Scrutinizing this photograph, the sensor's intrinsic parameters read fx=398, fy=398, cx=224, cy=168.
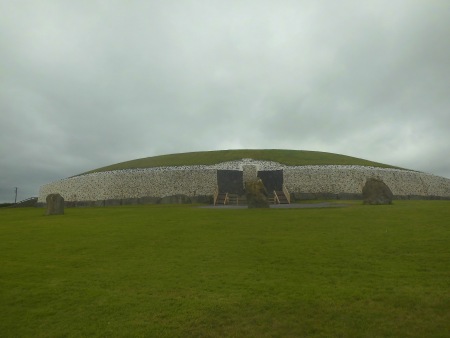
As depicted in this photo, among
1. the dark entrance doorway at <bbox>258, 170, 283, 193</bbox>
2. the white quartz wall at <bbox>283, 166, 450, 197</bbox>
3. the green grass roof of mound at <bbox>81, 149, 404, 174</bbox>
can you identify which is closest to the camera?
the white quartz wall at <bbox>283, 166, 450, 197</bbox>

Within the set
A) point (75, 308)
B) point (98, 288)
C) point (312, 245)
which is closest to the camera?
point (75, 308)

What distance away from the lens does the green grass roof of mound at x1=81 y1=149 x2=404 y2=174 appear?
4784cm

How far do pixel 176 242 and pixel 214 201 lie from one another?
21077mm

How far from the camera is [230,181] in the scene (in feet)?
140

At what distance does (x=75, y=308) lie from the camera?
7.62 m

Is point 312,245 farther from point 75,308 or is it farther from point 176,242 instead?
point 75,308

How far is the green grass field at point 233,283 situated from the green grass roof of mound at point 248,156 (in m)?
33.3

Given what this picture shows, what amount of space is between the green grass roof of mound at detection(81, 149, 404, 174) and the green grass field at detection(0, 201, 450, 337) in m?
33.3

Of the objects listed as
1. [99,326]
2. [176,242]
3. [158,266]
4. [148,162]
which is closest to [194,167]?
[148,162]

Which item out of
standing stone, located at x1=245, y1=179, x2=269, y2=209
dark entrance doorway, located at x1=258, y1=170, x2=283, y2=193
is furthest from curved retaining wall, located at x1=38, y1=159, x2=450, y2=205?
standing stone, located at x1=245, y1=179, x2=269, y2=209

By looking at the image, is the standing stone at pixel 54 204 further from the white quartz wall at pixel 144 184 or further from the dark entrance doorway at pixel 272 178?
the dark entrance doorway at pixel 272 178

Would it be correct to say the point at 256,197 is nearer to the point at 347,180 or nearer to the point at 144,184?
the point at 347,180

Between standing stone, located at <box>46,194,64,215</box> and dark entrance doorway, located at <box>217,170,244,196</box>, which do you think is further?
dark entrance doorway, located at <box>217,170,244,196</box>

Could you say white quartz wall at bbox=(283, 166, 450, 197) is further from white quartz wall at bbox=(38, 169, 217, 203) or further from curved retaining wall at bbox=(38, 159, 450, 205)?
white quartz wall at bbox=(38, 169, 217, 203)
